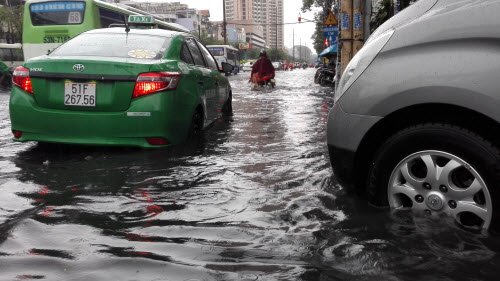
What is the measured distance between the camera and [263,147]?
540 centimetres

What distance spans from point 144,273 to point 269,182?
5.76 ft

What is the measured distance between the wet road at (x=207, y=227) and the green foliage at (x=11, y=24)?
39.5 metres

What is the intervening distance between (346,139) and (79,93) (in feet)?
8.37

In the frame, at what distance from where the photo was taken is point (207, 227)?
281cm

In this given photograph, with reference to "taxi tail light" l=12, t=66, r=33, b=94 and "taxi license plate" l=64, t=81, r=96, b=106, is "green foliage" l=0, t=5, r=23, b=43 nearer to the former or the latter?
"taxi tail light" l=12, t=66, r=33, b=94

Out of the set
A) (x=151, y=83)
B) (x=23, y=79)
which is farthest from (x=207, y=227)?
(x=23, y=79)

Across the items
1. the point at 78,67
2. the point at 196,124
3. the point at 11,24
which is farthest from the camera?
the point at 11,24

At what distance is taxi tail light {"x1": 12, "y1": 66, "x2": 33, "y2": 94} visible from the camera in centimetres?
441

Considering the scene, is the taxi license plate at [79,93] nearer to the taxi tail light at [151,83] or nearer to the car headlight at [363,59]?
the taxi tail light at [151,83]

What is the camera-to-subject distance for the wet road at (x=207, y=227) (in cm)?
223

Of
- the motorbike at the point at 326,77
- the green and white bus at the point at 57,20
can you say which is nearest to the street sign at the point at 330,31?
the motorbike at the point at 326,77

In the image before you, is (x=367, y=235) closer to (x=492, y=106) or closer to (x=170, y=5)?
(x=492, y=106)

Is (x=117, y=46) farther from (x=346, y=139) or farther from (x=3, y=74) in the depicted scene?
(x=3, y=74)

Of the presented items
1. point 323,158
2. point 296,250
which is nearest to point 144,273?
point 296,250
